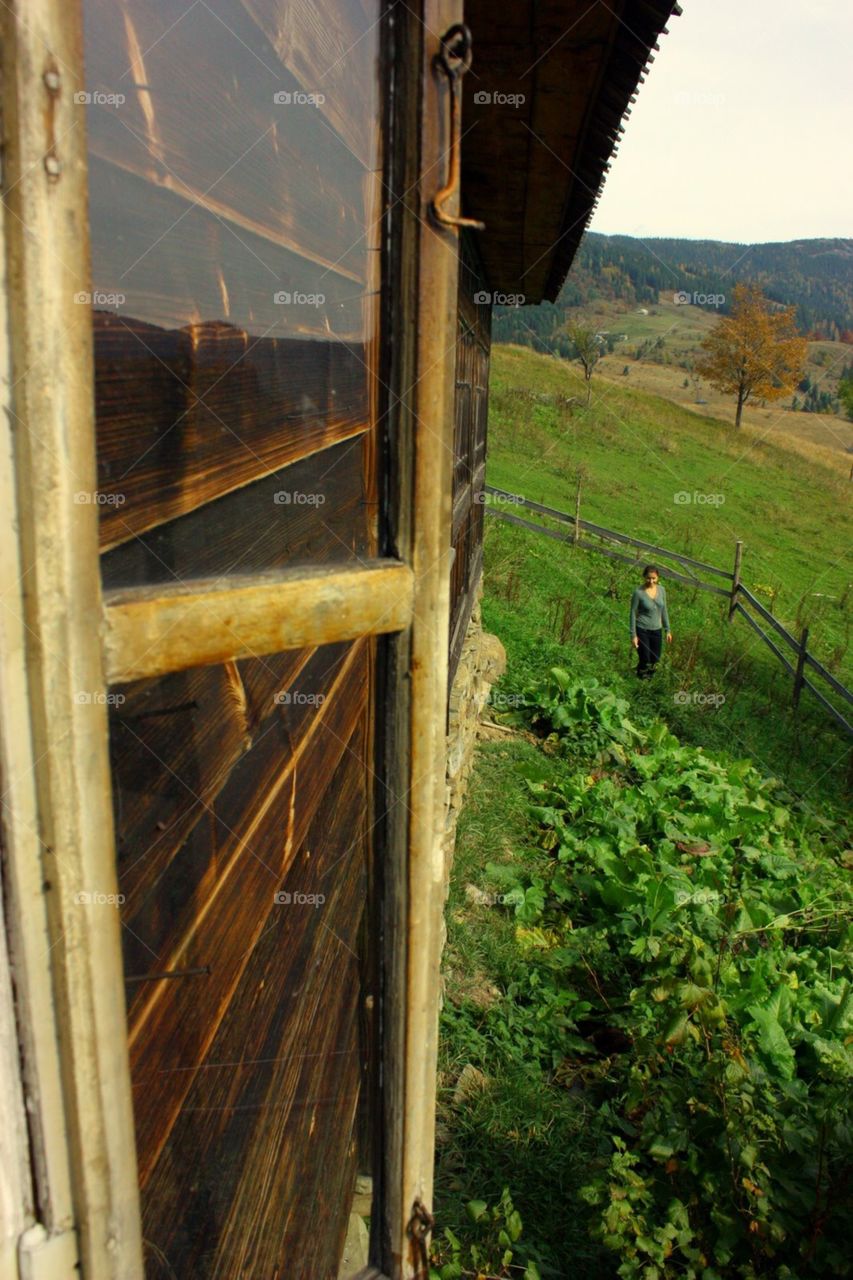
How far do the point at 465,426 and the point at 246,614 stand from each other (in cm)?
518

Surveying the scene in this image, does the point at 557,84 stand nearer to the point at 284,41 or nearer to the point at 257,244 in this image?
the point at 284,41

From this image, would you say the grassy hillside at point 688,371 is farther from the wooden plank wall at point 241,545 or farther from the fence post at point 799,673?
the wooden plank wall at point 241,545

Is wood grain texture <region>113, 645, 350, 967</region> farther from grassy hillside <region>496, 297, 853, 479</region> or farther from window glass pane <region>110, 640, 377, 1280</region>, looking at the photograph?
grassy hillside <region>496, 297, 853, 479</region>

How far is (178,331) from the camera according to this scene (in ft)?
2.62

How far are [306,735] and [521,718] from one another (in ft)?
24.1

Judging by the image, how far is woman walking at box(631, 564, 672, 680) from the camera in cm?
979

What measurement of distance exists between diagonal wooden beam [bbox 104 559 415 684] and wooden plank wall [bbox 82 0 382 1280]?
59 millimetres

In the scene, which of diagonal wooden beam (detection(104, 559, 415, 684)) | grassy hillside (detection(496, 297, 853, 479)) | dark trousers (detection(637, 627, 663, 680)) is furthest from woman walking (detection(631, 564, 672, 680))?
grassy hillside (detection(496, 297, 853, 479))

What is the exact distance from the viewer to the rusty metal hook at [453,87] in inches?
36.4

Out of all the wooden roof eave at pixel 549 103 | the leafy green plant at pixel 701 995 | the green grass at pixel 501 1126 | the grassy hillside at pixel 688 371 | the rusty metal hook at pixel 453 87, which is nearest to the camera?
the rusty metal hook at pixel 453 87

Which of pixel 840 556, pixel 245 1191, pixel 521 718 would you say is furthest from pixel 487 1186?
pixel 840 556

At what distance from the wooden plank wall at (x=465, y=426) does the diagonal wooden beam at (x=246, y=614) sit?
348 centimetres

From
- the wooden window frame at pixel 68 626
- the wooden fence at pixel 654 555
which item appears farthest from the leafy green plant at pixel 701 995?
the wooden fence at pixel 654 555

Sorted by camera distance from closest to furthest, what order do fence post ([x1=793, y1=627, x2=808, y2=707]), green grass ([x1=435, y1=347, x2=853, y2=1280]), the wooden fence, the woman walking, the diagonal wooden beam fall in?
the diagonal wooden beam
green grass ([x1=435, y1=347, x2=853, y2=1280])
the woman walking
fence post ([x1=793, y1=627, x2=808, y2=707])
the wooden fence
